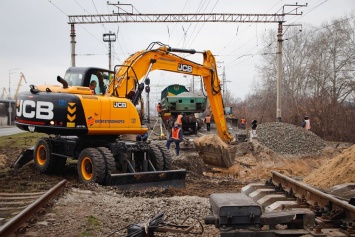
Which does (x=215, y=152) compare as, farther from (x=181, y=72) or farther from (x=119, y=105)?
(x=119, y=105)

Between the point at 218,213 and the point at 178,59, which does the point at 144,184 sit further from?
the point at 178,59

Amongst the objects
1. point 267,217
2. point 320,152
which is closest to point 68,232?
point 267,217

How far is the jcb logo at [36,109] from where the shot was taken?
9987 millimetres

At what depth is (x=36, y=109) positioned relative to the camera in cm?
1019

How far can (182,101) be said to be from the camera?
90.5 feet

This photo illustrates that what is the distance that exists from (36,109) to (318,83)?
138ft

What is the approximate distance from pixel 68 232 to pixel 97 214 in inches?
39.4

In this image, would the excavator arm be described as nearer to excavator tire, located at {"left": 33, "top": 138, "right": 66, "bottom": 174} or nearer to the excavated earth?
excavator tire, located at {"left": 33, "top": 138, "right": 66, "bottom": 174}

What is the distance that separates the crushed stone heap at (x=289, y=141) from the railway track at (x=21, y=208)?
44.1ft

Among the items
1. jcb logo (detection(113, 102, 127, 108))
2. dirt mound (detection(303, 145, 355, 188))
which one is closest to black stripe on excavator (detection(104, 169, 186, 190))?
jcb logo (detection(113, 102, 127, 108))

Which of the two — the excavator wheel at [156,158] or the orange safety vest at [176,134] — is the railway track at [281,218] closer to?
the excavator wheel at [156,158]

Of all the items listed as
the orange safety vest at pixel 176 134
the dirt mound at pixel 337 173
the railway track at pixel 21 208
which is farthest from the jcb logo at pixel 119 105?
the orange safety vest at pixel 176 134

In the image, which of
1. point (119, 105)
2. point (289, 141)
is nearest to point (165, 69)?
point (119, 105)

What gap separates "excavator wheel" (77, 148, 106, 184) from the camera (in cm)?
938
